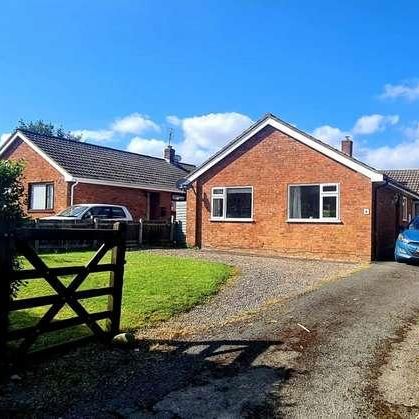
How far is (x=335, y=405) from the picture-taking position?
4223mm

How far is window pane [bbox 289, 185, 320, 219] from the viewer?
18.5 meters

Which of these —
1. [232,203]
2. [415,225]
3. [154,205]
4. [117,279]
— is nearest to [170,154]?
[154,205]

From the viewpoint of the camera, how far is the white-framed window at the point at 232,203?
799 inches

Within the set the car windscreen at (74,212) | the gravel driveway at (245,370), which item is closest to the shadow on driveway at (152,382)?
the gravel driveway at (245,370)

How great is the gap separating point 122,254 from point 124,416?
2.71 meters

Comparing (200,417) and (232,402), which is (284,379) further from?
(200,417)

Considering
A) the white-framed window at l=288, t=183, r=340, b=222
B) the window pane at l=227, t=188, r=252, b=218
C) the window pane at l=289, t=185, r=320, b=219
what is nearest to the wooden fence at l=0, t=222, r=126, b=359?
the white-framed window at l=288, t=183, r=340, b=222

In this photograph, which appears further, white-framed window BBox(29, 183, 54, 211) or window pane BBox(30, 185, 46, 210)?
window pane BBox(30, 185, 46, 210)

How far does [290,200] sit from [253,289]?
9.45 m

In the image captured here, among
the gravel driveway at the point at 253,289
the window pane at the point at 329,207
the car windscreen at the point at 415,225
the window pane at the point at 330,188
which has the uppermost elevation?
the window pane at the point at 330,188

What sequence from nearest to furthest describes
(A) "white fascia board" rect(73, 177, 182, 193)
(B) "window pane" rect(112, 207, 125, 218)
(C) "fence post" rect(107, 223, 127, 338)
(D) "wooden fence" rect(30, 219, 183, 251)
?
(C) "fence post" rect(107, 223, 127, 338), (D) "wooden fence" rect(30, 219, 183, 251), (B) "window pane" rect(112, 207, 125, 218), (A) "white fascia board" rect(73, 177, 182, 193)

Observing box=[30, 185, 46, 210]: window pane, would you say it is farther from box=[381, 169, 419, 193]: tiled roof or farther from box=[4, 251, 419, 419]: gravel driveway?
box=[381, 169, 419, 193]: tiled roof

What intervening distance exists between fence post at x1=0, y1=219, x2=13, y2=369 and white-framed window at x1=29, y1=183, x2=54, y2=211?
20.4 m

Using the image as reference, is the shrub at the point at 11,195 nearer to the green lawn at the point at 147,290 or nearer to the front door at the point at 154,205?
the green lawn at the point at 147,290
